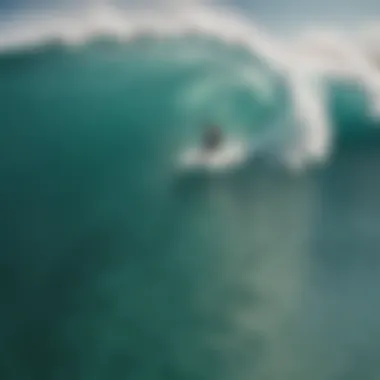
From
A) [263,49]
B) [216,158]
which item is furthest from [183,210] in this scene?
[263,49]

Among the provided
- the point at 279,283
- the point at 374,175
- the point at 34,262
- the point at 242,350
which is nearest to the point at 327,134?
the point at 374,175

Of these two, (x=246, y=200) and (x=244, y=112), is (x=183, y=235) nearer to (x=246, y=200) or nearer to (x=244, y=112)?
(x=246, y=200)

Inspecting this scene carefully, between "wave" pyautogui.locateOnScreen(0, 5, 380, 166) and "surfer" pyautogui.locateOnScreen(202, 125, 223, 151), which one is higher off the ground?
"wave" pyautogui.locateOnScreen(0, 5, 380, 166)

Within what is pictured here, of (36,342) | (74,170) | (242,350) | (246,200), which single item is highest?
(74,170)

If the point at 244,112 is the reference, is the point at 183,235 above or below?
below
